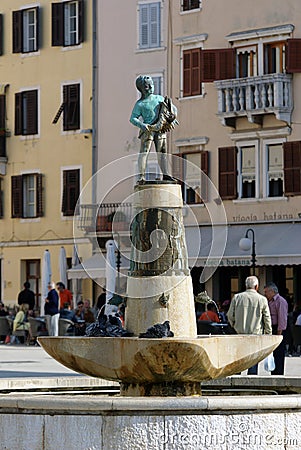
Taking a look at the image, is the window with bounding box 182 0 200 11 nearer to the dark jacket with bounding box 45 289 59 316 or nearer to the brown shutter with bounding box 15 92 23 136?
the brown shutter with bounding box 15 92 23 136

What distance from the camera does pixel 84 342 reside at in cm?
1309

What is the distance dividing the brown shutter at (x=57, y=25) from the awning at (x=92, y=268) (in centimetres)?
777

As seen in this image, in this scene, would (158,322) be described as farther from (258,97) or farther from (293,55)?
(258,97)

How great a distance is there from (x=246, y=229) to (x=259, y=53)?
16.6ft

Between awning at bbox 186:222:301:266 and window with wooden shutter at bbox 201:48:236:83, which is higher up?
window with wooden shutter at bbox 201:48:236:83

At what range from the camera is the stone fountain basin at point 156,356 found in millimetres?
12781

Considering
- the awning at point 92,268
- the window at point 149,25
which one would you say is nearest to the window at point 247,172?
the awning at point 92,268

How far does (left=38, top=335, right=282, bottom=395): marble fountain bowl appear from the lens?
12.8 metres

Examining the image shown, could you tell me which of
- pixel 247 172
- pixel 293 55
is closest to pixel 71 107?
pixel 247 172

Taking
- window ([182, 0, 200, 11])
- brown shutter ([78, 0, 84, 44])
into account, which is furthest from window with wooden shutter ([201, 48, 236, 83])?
brown shutter ([78, 0, 84, 44])

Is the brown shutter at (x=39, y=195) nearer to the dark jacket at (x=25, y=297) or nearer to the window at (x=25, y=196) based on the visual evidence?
the window at (x=25, y=196)

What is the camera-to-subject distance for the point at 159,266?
47.1ft

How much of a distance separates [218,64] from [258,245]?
569cm

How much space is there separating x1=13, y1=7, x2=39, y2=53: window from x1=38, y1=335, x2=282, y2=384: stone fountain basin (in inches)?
1417
